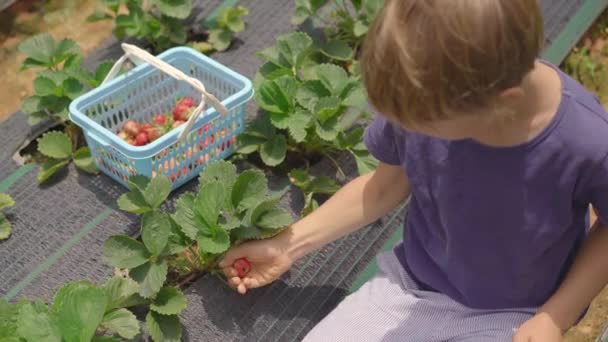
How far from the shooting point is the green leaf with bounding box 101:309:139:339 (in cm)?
159

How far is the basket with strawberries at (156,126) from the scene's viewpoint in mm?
2107

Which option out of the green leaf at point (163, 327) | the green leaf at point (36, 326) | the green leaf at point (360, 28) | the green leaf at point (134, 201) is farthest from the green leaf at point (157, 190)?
the green leaf at point (360, 28)

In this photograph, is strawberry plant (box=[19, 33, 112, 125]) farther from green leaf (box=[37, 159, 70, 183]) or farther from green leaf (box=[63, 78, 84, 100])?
green leaf (box=[37, 159, 70, 183])

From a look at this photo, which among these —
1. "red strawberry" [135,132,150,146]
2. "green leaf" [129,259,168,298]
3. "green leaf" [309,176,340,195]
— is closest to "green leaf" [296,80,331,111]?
"green leaf" [309,176,340,195]

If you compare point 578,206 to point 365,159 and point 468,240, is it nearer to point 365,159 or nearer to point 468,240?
point 468,240

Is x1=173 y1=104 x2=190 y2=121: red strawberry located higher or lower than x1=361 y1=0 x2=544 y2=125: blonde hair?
lower

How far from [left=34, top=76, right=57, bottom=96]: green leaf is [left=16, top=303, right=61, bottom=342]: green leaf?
0.83 m

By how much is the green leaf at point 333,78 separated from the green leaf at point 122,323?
84 cm

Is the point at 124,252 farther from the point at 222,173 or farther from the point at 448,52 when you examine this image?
the point at 448,52

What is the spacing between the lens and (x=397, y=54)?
1.09m

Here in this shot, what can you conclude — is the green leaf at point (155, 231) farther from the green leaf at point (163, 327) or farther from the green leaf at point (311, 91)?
the green leaf at point (311, 91)

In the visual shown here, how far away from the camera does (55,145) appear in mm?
2113

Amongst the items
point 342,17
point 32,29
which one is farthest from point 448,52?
point 32,29

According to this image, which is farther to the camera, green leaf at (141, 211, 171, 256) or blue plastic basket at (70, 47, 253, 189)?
blue plastic basket at (70, 47, 253, 189)
